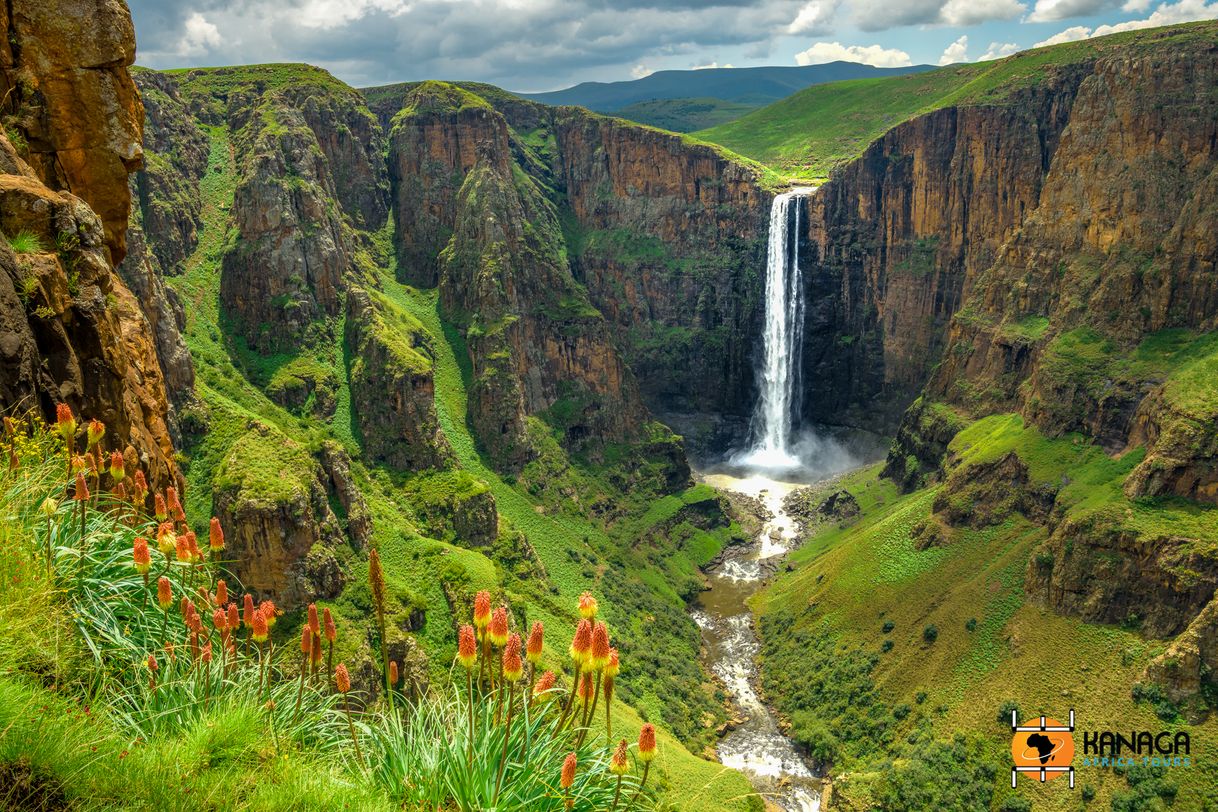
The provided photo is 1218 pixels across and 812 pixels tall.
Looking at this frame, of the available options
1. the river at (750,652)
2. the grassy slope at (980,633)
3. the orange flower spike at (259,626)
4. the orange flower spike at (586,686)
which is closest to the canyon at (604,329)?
the grassy slope at (980,633)

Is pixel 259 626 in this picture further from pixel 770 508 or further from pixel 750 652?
pixel 770 508

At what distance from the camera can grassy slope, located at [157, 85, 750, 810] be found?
59875mm

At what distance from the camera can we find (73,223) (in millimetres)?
16344

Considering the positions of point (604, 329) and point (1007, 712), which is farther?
point (604, 329)

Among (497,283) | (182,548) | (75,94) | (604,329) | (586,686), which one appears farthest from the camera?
(604,329)

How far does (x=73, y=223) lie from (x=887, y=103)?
184288 millimetres

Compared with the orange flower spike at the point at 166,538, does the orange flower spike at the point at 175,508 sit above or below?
below

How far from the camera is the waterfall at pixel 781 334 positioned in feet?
445

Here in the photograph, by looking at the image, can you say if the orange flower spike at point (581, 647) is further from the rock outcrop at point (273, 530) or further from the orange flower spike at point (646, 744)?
the rock outcrop at point (273, 530)

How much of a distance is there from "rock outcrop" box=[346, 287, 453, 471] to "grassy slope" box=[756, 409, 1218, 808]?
41828 millimetres

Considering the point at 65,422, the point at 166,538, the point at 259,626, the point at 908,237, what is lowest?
the point at 908,237

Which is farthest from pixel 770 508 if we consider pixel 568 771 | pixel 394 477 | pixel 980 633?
pixel 568 771

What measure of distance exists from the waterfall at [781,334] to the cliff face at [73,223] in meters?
121

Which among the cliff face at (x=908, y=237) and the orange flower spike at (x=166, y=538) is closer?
the orange flower spike at (x=166, y=538)
